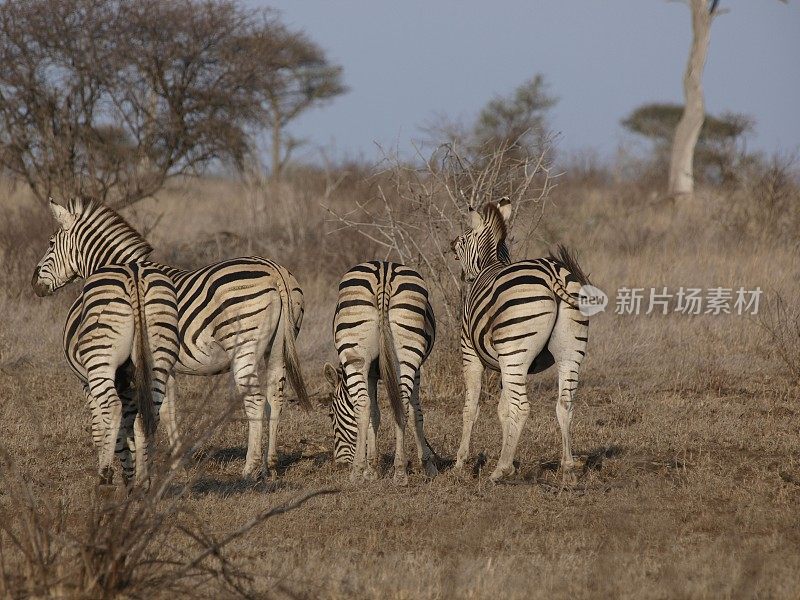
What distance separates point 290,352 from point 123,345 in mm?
1257

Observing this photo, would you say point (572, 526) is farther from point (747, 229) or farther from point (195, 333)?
point (747, 229)

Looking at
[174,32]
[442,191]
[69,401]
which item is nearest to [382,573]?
[69,401]

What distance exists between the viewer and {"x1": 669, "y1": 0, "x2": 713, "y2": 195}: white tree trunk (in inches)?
965

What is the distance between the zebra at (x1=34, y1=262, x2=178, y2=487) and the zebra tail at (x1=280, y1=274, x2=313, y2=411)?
2.75 ft

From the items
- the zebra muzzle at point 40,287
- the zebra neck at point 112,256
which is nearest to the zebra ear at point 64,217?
the zebra neck at point 112,256

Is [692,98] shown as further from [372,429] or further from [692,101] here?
[372,429]

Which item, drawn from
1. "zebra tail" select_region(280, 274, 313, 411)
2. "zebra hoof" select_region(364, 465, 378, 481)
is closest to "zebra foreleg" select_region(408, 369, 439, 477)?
"zebra hoof" select_region(364, 465, 378, 481)

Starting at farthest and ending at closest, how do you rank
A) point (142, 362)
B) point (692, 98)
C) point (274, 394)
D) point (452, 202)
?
point (692, 98), point (452, 202), point (274, 394), point (142, 362)

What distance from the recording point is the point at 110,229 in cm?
800

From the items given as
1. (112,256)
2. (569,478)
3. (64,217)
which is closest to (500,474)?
(569,478)

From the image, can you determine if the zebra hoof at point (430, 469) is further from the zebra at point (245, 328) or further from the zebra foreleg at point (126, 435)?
the zebra foreleg at point (126, 435)

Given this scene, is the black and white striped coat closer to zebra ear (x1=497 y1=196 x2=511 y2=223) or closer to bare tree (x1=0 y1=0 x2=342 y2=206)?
zebra ear (x1=497 y1=196 x2=511 y2=223)

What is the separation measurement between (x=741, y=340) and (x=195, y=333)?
23.9ft

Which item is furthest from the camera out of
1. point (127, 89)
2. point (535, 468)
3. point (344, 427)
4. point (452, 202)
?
point (127, 89)
